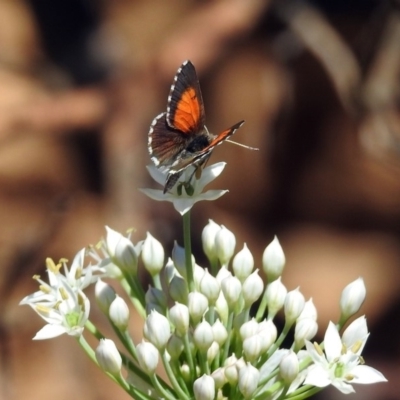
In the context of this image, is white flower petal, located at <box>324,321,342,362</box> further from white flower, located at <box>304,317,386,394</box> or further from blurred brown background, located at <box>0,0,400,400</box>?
blurred brown background, located at <box>0,0,400,400</box>

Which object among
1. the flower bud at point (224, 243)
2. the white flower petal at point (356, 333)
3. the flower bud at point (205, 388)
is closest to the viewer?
the flower bud at point (205, 388)

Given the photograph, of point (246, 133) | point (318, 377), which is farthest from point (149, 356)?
point (246, 133)

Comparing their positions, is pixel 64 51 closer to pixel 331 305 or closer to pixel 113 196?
pixel 113 196

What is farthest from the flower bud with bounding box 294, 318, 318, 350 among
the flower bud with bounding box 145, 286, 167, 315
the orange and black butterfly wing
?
the orange and black butterfly wing

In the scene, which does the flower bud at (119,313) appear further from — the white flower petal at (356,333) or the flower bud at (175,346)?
the white flower petal at (356,333)

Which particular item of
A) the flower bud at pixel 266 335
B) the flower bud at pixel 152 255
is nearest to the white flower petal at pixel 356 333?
the flower bud at pixel 266 335

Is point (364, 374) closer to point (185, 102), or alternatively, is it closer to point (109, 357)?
point (109, 357)
